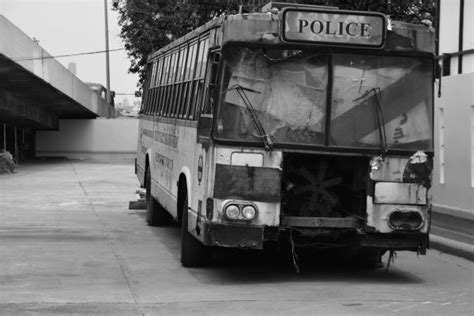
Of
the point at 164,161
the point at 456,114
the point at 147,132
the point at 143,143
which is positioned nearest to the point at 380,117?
the point at 164,161

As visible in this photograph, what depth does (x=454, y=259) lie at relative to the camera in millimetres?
10625

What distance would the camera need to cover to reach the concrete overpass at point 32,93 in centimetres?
2397

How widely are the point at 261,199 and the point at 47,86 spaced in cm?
2301

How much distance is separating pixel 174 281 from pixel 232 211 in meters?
1.33

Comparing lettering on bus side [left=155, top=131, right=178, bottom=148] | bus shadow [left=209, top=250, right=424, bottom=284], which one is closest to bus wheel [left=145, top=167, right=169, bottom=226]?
lettering on bus side [left=155, top=131, right=178, bottom=148]

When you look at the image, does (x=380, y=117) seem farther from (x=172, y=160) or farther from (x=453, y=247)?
(x=172, y=160)

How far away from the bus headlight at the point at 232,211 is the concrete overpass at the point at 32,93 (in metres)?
16.3

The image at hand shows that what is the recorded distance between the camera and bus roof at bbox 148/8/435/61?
799 centimetres

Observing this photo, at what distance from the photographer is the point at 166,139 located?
12.1 meters

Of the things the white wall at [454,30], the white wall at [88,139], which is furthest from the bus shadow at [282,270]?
the white wall at [88,139]

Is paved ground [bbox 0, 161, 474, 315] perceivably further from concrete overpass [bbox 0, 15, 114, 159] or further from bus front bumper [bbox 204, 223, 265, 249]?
concrete overpass [bbox 0, 15, 114, 159]

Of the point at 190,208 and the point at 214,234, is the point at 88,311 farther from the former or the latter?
the point at 190,208

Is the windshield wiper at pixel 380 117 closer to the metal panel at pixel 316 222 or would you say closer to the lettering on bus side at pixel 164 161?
the metal panel at pixel 316 222

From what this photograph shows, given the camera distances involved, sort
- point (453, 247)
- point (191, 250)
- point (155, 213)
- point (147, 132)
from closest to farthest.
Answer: point (191, 250) → point (453, 247) → point (155, 213) → point (147, 132)
